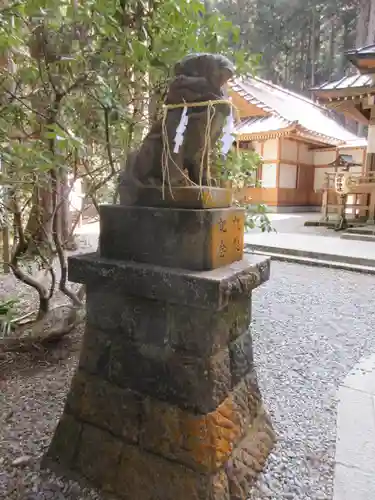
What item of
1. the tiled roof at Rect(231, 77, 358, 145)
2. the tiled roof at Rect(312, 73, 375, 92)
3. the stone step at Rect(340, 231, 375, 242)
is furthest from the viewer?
the tiled roof at Rect(231, 77, 358, 145)

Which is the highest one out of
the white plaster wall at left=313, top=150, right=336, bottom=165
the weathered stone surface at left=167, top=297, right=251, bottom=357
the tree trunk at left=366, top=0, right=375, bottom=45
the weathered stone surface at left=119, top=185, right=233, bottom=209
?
the tree trunk at left=366, top=0, right=375, bottom=45

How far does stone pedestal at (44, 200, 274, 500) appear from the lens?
4.75 ft

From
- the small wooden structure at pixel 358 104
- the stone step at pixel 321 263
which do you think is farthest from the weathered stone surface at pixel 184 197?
the small wooden structure at pixel 358 104

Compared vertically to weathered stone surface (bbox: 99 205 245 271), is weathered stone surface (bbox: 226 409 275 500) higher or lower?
lower

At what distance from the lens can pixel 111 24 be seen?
1940 mm

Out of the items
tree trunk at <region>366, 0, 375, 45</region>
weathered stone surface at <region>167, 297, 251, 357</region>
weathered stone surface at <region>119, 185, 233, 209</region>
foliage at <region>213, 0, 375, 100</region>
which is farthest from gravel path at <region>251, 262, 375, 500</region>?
foliage at <region>213, 0, 375, 100</region>

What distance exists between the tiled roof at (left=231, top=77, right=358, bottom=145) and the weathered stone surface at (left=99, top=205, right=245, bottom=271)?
10925 millimetres

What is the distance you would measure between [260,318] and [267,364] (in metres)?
1.02

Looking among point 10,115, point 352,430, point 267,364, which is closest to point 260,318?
point 267,364

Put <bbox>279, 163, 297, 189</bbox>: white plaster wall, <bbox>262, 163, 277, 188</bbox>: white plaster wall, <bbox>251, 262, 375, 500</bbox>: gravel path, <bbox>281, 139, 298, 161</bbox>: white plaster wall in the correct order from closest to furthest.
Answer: <bbox>251, 262, 375, 500</bbox>: gravel path → <bbox>281, 139, 298, 161</bbox>: white plaster wall → <bbox>262, 163, 277, 188</bbox>: white plaster wall → <bbox>279, 163, 297, 189</bbox>: white plaster wall

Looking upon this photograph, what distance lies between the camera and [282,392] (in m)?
2.43

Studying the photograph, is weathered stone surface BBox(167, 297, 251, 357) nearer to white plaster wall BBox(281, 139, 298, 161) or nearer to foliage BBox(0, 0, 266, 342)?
foliage BBox(0, 0, 266, 342)

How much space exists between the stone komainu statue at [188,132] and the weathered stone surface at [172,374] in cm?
A: 64

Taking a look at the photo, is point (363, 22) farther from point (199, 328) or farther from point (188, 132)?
point (199, 328)
